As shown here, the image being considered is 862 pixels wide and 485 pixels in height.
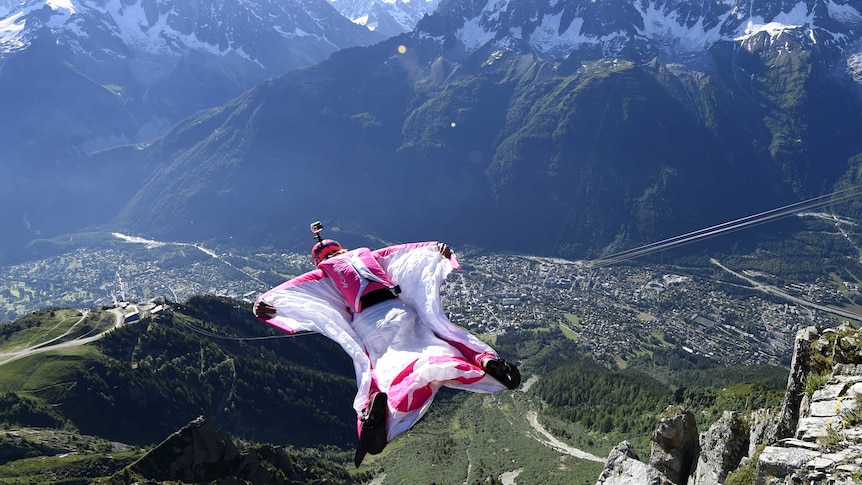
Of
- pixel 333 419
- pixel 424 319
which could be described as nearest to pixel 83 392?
pixel 333 419

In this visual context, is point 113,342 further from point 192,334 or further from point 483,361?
point 483,361

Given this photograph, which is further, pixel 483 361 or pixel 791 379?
pixel 791 379

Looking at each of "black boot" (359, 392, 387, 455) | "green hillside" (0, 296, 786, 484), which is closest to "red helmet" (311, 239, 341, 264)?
"black boot" (359, 392, 387, 455)

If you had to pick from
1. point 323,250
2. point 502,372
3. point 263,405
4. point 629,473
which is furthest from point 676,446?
point 263,405

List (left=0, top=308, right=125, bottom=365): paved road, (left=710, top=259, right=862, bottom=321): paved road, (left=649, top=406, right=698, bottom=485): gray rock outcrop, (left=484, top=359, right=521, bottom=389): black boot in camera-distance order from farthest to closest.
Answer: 1. (left=710, top=259, right=862, bottom=321): paved road
2. (left=0, top=308, right=125, bottom=365): paved road
3. (left=649, top=406, right=698, bottom=485): gray rock outcrop
4. (left=484, top=359, right=521, bottom=389): black boot

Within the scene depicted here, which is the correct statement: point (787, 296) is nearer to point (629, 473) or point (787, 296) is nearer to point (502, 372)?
point (629, 473)

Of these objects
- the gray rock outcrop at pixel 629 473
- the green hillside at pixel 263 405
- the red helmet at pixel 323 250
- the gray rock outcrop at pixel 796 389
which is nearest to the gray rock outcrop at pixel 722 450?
the gray rock outcrop at pixel 629 473

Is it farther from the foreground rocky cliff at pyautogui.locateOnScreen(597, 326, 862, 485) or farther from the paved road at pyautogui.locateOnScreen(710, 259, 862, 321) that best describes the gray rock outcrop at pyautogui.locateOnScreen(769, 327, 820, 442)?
the paved road at pyautogui.locateOnScreen(710, 259, 862, 321)
